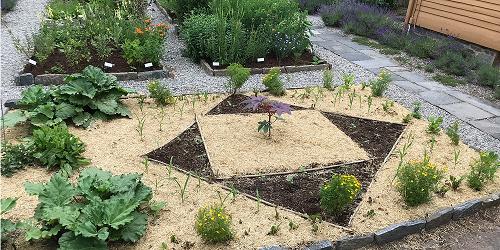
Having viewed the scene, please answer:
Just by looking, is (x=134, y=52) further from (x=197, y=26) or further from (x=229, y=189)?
(x=229, y=189)

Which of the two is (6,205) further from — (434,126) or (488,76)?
(488,76)

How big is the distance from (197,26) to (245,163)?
11.6 ft

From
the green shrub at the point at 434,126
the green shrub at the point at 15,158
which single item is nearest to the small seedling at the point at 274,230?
the green shrub at the point at 15,158

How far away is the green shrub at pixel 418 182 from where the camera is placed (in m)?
3.73

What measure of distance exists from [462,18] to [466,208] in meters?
6.28

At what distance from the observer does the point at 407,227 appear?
3541 millimetres

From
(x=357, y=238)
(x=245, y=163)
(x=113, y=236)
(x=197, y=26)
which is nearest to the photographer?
(x=113, y=236)

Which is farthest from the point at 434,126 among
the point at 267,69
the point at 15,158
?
the point at 15,158

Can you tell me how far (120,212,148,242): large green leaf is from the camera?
315cm

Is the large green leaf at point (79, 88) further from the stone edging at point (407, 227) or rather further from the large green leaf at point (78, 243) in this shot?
the stone edging at point (407, 227)

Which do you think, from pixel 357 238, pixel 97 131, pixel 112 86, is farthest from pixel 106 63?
pixel 357 238

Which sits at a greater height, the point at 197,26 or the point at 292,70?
the point at 197,26

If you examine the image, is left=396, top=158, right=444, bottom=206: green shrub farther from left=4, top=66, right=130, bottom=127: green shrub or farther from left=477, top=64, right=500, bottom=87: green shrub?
left=477, top=64, right=500, bottom=87: green shrub

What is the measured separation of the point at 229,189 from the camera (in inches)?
154
